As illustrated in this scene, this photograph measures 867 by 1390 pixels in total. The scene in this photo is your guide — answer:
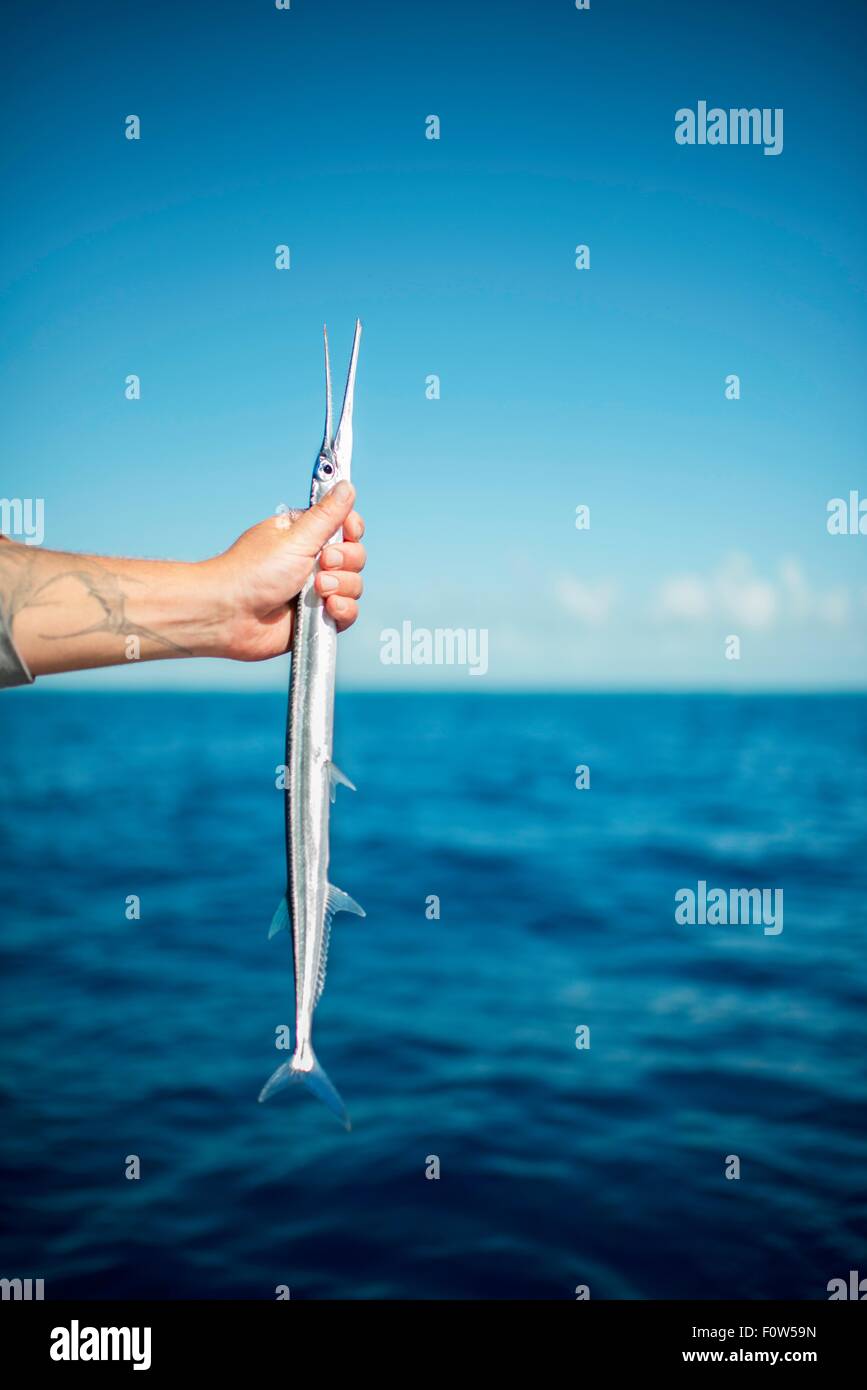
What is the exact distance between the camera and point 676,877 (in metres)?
24.3

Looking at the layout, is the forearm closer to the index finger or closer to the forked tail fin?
the index finger

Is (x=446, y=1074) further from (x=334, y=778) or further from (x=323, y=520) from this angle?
(x=323, y=520)

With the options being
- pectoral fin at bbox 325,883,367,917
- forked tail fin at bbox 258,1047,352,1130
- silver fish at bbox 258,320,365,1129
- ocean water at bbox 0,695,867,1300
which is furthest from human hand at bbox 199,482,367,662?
ocean water at bbox 0,695,867,1300

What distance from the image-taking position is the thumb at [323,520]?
176 inches

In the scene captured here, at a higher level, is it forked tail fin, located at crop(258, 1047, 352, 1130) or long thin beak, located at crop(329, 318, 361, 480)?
long thin beak, located at crop(329, 318, 361, 480)

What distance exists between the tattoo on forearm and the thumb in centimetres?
96

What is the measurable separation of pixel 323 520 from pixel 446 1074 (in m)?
9.62

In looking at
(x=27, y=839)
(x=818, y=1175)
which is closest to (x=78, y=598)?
(x=818, y=1175)

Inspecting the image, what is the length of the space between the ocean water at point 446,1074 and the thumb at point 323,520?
22.2 feet

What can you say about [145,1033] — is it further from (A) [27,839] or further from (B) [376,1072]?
(A) [27,839]

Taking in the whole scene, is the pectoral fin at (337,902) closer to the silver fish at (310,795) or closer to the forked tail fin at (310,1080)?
the silver fish at (310,795)

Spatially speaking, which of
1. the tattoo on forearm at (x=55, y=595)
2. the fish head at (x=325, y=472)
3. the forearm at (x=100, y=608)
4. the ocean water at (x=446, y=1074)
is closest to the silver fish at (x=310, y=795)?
the fish head at (x=325, y=472)

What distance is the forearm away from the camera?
5.03 metres
